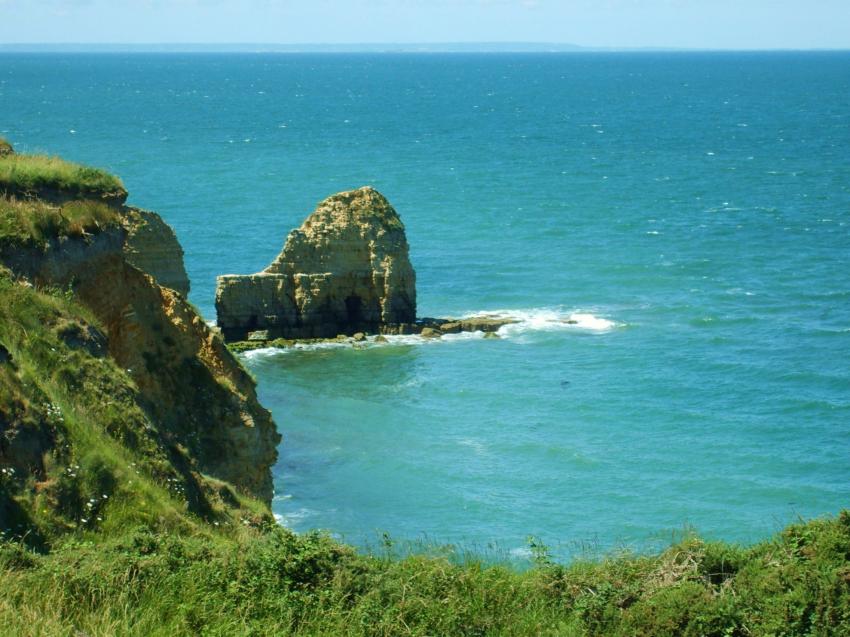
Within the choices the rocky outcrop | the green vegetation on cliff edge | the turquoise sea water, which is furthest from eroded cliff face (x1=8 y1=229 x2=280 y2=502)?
the rocky outcrop

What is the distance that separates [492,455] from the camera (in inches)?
1725

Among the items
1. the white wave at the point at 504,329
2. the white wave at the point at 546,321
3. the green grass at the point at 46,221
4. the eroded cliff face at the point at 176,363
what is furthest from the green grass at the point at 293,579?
the white wave at the point at 546,321

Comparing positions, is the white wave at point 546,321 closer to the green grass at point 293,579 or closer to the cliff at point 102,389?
the cliff at point 102,389

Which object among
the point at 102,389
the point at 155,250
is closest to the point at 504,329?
the point at 155,250

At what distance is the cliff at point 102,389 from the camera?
1797 centimetres

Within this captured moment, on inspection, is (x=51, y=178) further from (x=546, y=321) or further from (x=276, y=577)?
(x=546, y=321)

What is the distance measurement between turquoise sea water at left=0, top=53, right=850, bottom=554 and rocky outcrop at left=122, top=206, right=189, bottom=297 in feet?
19.8

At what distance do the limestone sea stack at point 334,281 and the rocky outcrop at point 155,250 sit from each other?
31.9 feet

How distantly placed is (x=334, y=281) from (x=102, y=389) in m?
38.5

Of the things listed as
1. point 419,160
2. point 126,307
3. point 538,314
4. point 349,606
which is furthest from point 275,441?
point 419,160

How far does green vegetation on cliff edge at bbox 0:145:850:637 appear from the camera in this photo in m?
14.0

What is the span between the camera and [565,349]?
58.7m

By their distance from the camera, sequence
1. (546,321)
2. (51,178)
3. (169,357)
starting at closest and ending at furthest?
(51,178) < (169,357) < (546,321)

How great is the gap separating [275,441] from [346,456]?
16.1 m
